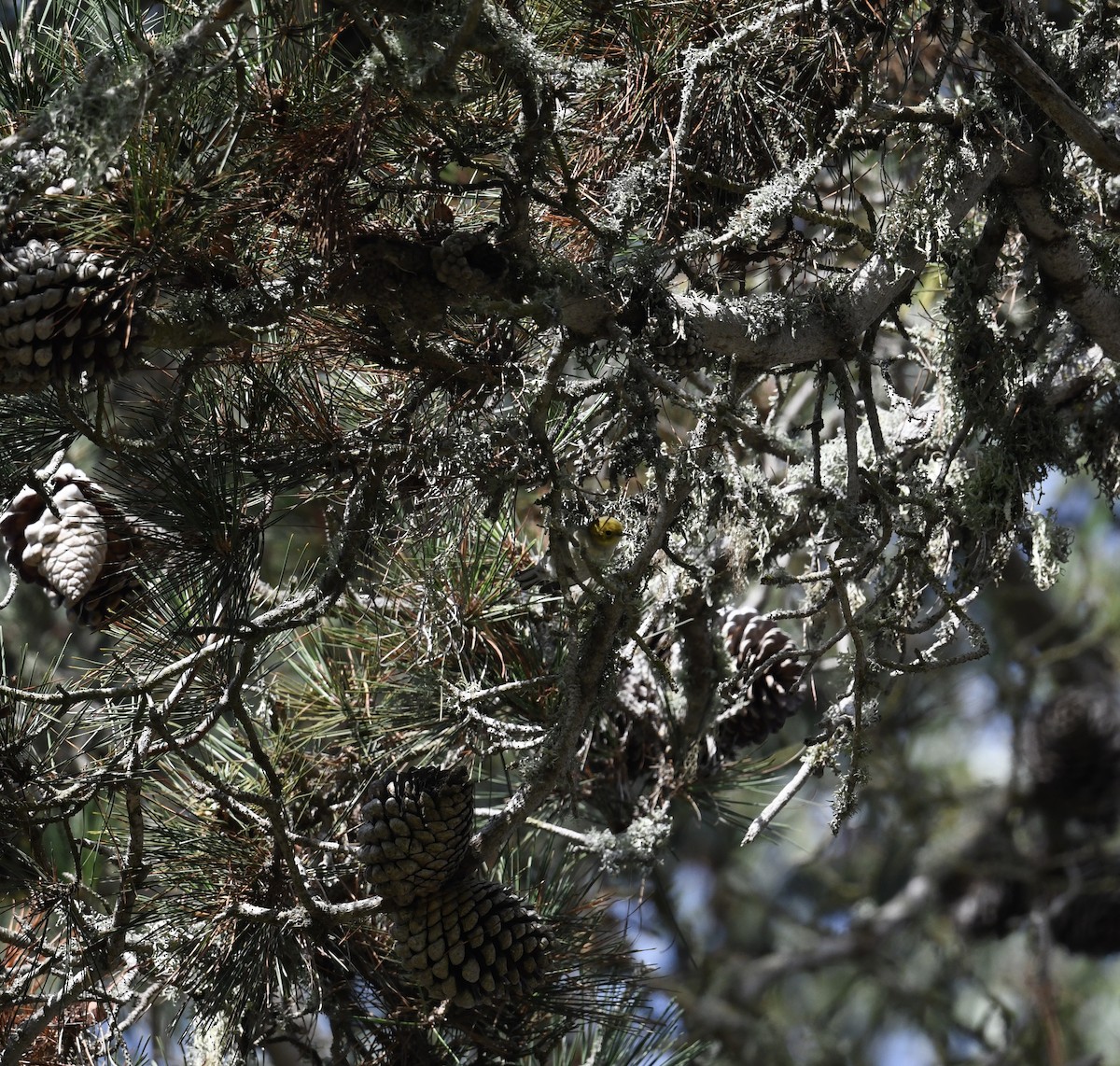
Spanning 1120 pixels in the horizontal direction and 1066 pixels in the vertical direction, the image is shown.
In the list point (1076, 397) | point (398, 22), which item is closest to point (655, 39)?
point (398, 22)

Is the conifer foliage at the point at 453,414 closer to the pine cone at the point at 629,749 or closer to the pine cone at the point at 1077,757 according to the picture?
the pine cone at the point at 629,749

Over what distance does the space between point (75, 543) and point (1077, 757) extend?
10.8ft


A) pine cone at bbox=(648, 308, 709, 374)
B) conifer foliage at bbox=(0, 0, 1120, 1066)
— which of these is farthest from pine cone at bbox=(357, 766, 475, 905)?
pine cone at bbox=(648, 308, 709, 374)

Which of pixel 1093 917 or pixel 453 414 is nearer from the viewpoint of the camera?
pixel 453 414

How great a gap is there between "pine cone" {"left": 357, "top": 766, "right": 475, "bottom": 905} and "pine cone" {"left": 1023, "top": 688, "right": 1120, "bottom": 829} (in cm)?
294

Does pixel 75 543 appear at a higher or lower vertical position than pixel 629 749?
higher

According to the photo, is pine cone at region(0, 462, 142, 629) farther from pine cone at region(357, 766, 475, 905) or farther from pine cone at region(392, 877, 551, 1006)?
pine cone at region(392, 877, 551, 1006)

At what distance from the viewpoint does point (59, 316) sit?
1.06 metres

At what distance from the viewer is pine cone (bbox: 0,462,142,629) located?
147cm

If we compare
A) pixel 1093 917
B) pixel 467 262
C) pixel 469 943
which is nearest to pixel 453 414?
pixel 467 262

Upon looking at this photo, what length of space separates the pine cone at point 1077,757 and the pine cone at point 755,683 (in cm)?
220

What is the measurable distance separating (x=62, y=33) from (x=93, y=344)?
36 centimetres

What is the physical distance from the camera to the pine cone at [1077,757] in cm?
385

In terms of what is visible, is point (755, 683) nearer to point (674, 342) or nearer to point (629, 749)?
point (629, 749)
